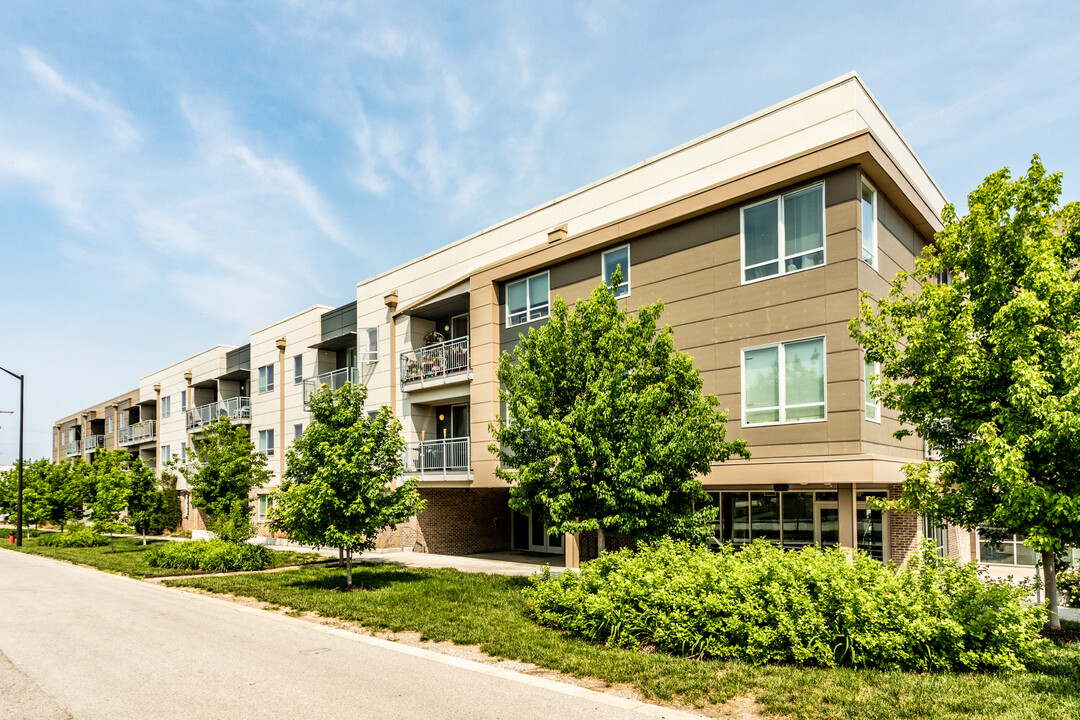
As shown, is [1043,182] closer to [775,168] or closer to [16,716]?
[775,168]

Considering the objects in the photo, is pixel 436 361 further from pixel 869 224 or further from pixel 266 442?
pixel 266 442

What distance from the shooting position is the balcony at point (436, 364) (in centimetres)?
2395

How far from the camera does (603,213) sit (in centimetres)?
2080

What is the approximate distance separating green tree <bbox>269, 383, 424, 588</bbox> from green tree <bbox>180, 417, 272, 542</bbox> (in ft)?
23.8

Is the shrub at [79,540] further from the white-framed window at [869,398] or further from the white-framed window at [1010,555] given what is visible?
the white-framed window at [1010,555]

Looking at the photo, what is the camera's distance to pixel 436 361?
25.1 metres

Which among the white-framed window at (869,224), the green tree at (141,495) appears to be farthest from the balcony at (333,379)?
the white-framed window at (869,224)

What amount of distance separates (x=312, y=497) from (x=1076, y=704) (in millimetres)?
13413

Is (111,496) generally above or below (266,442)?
below

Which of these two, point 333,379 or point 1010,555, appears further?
point 333,379

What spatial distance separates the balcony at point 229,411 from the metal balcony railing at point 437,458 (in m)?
15.2

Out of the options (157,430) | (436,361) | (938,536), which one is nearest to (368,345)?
(436,361)

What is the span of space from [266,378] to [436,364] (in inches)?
606

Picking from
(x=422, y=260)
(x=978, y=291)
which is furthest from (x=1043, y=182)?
(x=422, y=260)
